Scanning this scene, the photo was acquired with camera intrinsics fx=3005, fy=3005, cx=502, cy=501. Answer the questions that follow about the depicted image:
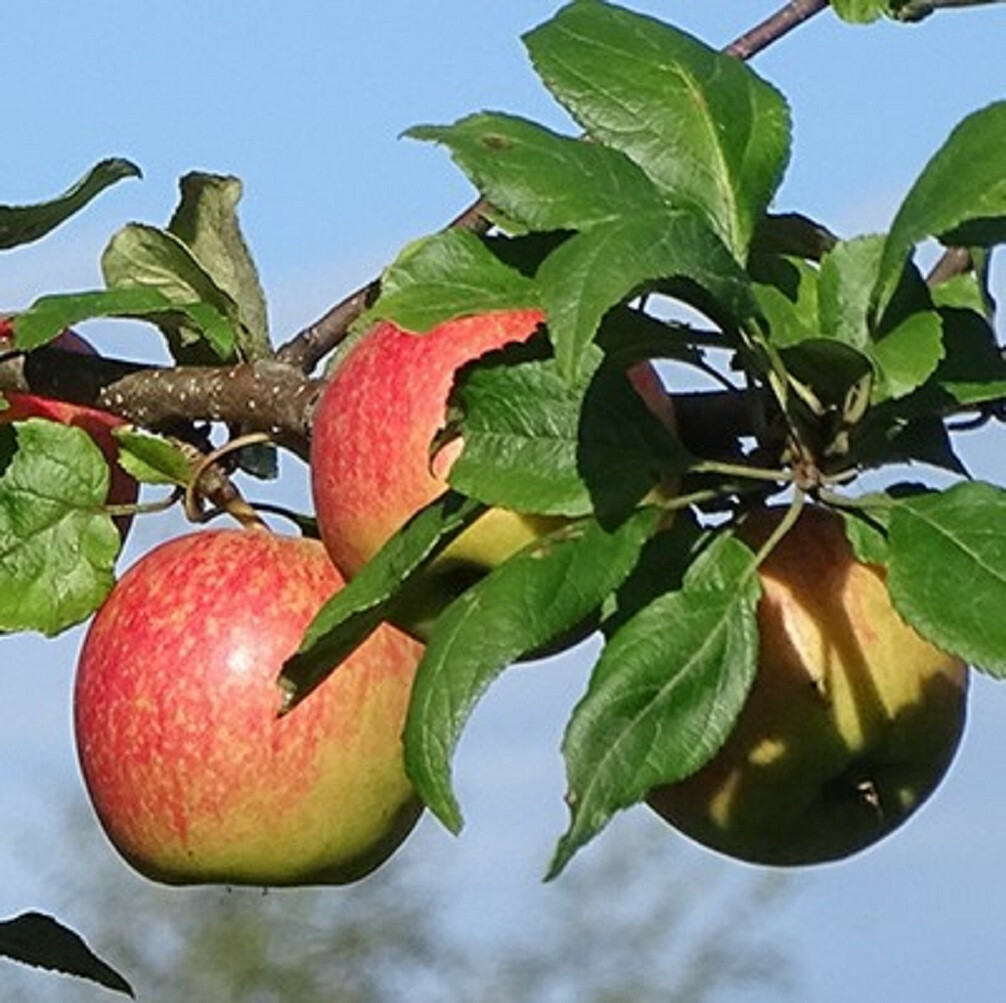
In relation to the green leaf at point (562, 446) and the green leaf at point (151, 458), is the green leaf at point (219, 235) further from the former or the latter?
the green leaf at point (562, 446)

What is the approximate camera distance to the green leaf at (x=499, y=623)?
795 millimetres

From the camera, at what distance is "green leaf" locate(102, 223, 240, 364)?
1.13 m

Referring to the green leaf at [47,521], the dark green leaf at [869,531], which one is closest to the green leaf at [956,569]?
the dark green leaf at [869,531]

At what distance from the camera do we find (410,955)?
7453 millimetres

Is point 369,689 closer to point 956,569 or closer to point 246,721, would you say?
point 246,721

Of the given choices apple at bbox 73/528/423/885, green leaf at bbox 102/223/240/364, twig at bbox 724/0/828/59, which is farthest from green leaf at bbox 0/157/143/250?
twig at bbox 724/0/828/59

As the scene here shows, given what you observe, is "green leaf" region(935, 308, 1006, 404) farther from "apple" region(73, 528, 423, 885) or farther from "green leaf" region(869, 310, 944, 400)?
"apple" region(73, 528, 423, 885)

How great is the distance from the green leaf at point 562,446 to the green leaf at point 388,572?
0.6 inches

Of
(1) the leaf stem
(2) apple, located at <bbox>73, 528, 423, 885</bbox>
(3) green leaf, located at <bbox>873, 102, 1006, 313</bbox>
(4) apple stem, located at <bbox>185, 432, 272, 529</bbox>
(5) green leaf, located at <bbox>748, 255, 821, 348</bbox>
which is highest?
(3) green leaf, located at <bbox>873, 102, 1006, 313</bbox>

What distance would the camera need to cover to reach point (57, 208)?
1136 millimetres

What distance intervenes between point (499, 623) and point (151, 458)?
1.11 feet

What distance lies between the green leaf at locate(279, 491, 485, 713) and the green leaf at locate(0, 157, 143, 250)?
0.30 meters

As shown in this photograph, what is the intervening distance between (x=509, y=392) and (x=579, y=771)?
13cm

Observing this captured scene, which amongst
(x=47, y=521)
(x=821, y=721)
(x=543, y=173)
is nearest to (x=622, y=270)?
(x=543, y=173)
